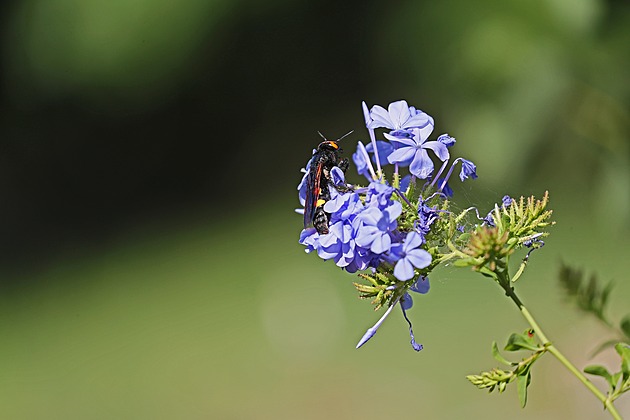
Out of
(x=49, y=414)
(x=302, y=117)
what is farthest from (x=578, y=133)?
(x=302, y=117)

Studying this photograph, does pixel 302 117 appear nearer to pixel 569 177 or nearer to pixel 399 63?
pixel 399 63

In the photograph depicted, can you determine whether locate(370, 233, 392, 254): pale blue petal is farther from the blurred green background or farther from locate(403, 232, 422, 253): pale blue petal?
the blurred green background

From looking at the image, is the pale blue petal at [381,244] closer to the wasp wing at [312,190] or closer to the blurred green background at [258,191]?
the wasp wing at [312,190]

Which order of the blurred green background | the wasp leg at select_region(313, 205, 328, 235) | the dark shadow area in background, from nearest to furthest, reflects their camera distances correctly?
the wasp leg at select_region(313, 205, 328, 235) → the blurred green background → the dark shadow area in background

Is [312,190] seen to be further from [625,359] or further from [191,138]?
[191,138]

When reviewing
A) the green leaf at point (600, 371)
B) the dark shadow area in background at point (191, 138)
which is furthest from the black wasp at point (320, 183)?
the dark shadow area in background at point (191, 138)

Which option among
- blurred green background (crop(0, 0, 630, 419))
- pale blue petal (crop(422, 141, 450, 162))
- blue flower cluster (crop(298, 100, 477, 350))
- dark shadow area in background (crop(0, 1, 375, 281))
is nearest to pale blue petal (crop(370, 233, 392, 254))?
blue flower cluster (crop(298, 100, 477, 350))

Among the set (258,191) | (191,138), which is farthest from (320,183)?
(191,138)
